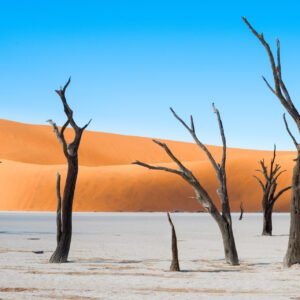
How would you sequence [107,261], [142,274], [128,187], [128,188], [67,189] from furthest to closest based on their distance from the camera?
[128,187] → [128,188] → [107,261] → [67,189] → [142,274]

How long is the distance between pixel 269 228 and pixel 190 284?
751 inches

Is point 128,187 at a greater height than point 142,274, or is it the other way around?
point 128,187

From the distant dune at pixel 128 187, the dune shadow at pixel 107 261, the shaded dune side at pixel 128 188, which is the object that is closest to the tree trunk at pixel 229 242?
the dune shadow at pixel 107 261

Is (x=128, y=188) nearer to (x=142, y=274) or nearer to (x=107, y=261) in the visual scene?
(x=107, y=261)

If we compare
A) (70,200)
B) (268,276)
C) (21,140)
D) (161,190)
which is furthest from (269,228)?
(21,140)

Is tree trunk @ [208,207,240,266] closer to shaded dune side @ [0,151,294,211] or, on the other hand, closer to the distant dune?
the distant dune

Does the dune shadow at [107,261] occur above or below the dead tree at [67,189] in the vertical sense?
below

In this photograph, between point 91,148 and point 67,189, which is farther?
point 91,148

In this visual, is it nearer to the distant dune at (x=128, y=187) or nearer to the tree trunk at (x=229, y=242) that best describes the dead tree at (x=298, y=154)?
the tree trunk at (x=229, y=242)

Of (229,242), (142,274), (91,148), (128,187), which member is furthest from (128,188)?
(142,274)

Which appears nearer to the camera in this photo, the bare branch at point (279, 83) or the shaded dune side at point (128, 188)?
the bare branch at point (279, 83)

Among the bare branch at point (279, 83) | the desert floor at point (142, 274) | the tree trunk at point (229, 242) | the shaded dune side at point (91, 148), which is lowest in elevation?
the desert floor at point (142, 274)

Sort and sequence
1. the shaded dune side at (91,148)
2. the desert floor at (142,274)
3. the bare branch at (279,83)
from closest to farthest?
the desert floor at (142,274) → the bare branch at (279,83) → the shaded dune side at (91,148)

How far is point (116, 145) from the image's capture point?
6304 inches
